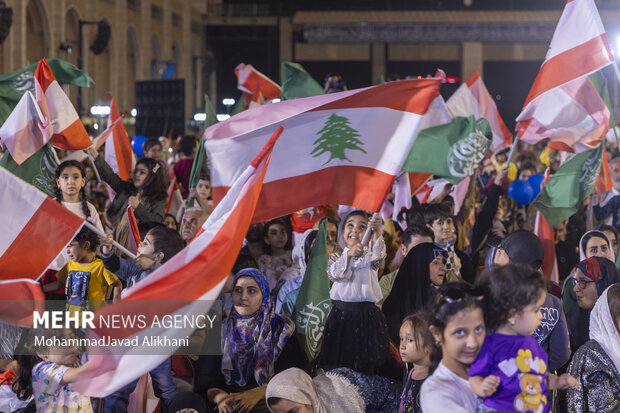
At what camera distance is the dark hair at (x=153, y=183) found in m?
8.02

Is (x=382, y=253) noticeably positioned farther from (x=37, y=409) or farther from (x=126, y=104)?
(x=126, y=104)

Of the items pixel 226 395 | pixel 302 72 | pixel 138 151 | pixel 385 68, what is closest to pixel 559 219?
pixel 302 72

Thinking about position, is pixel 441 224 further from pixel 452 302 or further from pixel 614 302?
pixel 452 302

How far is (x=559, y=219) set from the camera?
25.6ft

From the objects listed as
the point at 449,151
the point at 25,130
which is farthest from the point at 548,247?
the point at 25,130

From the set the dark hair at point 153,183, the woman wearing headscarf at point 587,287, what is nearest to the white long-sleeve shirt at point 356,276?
the woman wearing headscarf at point 587,287

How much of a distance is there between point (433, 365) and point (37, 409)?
1952 millimetres

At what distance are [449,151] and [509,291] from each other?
4.08 metres

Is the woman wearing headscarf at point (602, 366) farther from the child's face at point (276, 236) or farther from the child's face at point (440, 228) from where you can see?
the child's face at point (276, 236)

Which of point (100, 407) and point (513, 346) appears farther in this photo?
point (100, 407)

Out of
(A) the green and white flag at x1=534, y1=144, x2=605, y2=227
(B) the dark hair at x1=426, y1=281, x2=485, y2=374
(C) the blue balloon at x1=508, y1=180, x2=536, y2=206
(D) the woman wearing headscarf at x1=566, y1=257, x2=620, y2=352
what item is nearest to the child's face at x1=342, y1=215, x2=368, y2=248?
(D) the woman wearing headscarf at x1=566, y1=257, x2=620, y2=352

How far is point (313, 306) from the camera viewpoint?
18.2ft

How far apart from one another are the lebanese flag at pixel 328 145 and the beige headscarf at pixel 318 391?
105 cm

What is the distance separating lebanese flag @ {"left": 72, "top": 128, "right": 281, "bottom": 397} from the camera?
3854 millimetres
